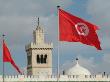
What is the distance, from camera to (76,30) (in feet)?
168

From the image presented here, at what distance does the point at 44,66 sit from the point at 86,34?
72.0 meters

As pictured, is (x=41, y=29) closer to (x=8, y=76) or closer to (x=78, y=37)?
(x=8, y=76)

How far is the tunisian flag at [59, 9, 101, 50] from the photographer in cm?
5081

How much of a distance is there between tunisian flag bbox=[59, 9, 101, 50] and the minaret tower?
234ft

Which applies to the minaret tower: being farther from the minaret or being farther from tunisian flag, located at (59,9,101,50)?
tunisian flag, located at (59,9,101,50)

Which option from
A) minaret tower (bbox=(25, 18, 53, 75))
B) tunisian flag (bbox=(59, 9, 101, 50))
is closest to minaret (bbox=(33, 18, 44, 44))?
minaret tower (bbox=(25, 18, 53, 75))

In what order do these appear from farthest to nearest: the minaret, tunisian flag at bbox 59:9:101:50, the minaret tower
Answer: the minaret < the minaret tower < tunisian flag at bbox 59:9:101:50

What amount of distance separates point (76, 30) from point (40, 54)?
235 ft

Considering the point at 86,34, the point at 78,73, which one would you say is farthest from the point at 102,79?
the point at 86,34

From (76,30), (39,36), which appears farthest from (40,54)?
(76,30)

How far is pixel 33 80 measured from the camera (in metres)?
107

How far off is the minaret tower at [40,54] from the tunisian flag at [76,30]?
71.2m

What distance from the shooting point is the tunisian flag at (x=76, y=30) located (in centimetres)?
5081

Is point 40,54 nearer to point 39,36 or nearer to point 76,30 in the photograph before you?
point 39,36
